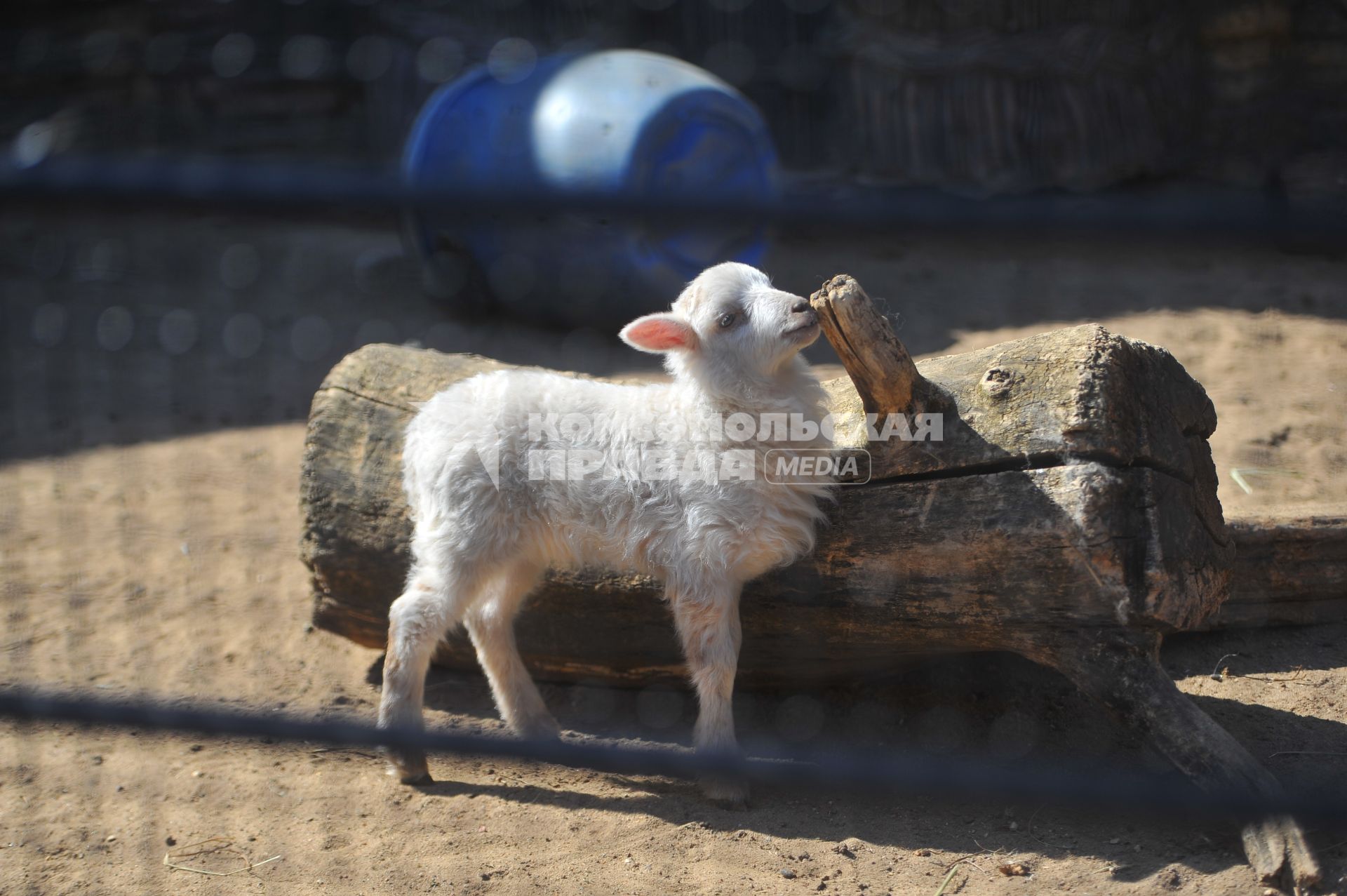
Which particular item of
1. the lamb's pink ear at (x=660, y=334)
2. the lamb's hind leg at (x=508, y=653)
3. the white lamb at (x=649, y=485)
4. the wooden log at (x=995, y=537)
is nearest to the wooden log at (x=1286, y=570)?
the wooden log at (x=995, y=537)

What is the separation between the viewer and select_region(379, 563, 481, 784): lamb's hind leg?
3354mm

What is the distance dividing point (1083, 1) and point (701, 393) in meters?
6.68

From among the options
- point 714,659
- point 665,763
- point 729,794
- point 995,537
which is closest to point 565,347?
point 714,659

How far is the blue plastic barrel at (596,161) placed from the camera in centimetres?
658

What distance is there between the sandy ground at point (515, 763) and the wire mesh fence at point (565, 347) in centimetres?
2

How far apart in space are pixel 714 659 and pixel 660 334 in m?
0.95

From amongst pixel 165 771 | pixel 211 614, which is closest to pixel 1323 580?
pixel 165 771

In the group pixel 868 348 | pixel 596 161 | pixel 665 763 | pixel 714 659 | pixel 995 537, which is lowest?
pixel 714 659

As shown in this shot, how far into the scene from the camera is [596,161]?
6.52 meters

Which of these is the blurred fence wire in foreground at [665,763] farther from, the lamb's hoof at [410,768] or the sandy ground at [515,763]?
the lamb's hoof at [410,768]

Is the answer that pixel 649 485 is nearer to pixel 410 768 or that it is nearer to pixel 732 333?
pixel 732 333

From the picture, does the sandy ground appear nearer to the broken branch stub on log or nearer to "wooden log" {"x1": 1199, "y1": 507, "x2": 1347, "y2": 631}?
"wooden log" {"x1": 1199, "y1": 507, "x2": 1347, "y2": 631}

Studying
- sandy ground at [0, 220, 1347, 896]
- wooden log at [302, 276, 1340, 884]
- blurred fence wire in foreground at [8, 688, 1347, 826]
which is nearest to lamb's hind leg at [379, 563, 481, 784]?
sandy ground at [0, 220, 1347, 896]

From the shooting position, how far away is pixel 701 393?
3262mm
